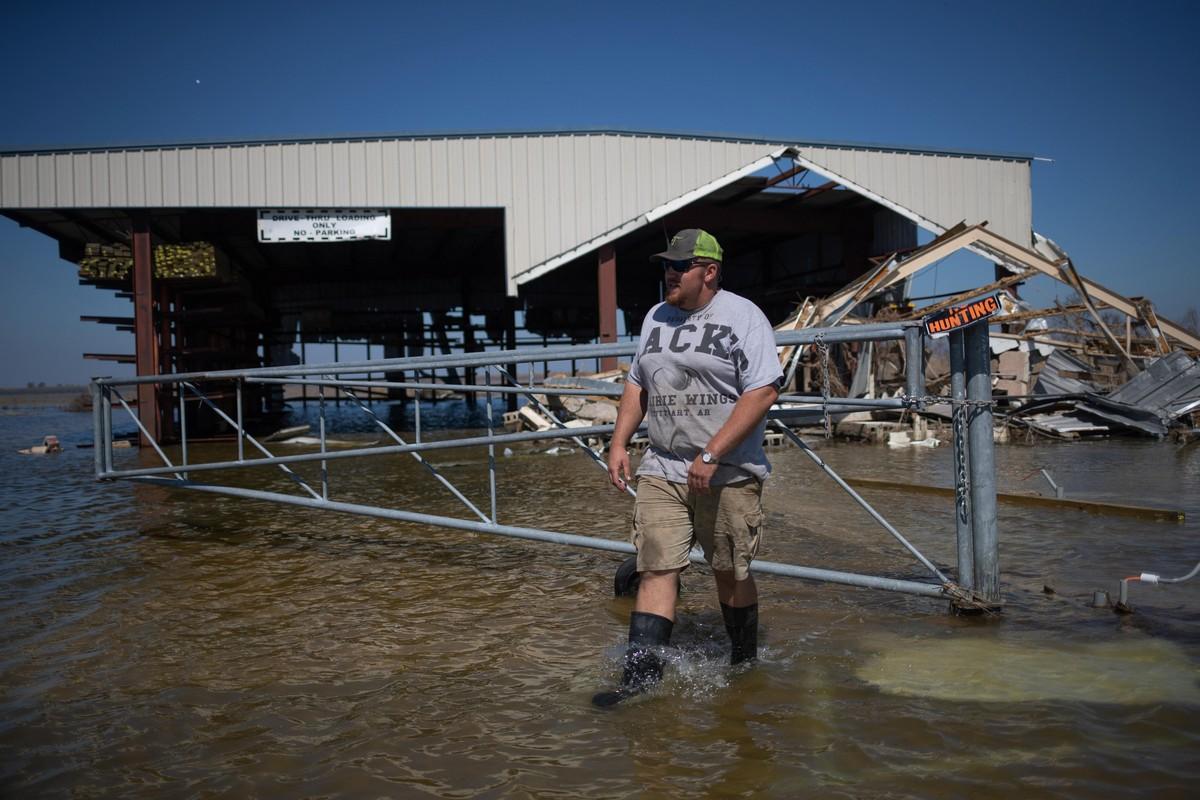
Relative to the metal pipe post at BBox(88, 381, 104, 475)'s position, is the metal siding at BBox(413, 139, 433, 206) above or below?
above

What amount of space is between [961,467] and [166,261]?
17.0 m

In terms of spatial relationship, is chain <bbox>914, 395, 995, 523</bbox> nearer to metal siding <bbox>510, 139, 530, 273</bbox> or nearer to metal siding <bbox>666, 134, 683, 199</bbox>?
metal siding <bbox>510, 139, 530, 273</bbox>

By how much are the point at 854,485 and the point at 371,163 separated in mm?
11341

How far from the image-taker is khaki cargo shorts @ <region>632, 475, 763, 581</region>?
3221 mm

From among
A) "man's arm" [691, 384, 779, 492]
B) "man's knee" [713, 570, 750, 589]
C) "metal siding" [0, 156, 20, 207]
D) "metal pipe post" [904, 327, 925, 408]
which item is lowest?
"man's knee" [713, 570, 750, 589]

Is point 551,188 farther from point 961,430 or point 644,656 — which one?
point 644,656

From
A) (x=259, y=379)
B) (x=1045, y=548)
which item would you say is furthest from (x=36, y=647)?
(x=1045, y=548)

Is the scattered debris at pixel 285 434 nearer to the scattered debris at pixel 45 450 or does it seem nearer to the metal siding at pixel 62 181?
the scattered debris at pixel 45 450

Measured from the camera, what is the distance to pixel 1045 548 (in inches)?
219

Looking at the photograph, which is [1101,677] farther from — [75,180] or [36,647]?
[75,180]

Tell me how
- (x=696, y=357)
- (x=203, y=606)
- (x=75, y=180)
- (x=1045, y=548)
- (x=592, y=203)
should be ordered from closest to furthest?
(x=696, y=357) → (x=203, y=606) → (x=1045, y=548) → (x=75, y=180) → (x=592, y=203)

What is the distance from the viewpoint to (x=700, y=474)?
307 cm

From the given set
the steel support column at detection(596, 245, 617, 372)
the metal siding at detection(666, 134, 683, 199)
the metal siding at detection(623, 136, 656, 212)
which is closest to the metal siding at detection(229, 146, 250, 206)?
the steel support column at detection(596, 245, 617, 372)

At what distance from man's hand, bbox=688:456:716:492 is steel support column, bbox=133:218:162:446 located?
15194mm
